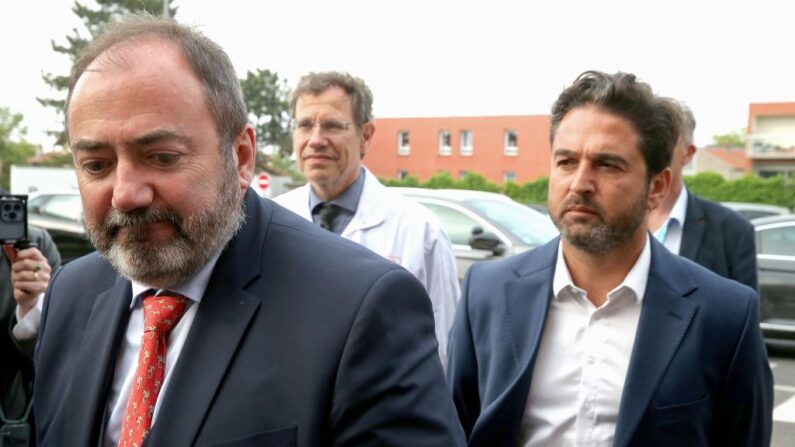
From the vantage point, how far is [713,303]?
253cm

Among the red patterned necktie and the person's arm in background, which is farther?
the person's arm in background

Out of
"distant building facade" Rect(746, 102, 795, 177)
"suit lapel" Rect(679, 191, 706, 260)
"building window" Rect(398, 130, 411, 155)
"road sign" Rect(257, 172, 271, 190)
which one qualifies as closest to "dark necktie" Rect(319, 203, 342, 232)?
"suit lapel" Rect(679, 191, 706, 260)

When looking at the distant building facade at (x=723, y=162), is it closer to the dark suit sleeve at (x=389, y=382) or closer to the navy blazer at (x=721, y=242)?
the navy blazer at (x=721, y=242)

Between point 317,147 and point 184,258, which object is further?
point 317,147

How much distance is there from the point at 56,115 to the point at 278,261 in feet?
190

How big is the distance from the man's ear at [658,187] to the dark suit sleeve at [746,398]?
478 millimetres

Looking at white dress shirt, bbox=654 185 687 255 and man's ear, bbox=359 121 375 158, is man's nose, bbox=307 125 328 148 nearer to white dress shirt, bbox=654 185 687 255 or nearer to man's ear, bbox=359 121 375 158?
man's ear, bbox=359 121 375 158

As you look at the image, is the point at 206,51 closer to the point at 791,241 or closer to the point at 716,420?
the point at 716,420

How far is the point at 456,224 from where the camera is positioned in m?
9.98

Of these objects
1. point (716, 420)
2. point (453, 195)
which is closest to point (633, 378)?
point (716, 420)

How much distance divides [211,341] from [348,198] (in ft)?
8.59

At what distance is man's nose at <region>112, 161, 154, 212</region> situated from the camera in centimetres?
184

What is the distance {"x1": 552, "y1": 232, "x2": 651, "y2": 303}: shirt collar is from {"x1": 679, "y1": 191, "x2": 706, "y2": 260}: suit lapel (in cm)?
132

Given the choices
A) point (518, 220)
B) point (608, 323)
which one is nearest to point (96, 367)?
point (608, 323)
